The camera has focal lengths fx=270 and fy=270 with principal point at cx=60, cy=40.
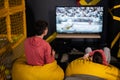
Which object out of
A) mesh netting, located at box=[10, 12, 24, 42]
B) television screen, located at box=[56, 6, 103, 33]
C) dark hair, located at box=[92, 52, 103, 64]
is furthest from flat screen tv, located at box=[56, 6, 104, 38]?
dark hair, located at box=[92, 52, 103, 64]

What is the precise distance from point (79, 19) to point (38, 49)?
5.07ft

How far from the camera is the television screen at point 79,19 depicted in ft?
14.9

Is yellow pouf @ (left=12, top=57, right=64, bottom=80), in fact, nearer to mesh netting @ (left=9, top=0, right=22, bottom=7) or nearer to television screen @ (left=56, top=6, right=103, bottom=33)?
mesh netting @ (left=9, top=0, right=22, bottom=7)

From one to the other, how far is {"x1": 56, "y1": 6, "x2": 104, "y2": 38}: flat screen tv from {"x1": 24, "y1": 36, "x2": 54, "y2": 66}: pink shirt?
1.41 m

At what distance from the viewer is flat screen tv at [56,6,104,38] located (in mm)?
4531

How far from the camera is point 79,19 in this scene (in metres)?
4.58

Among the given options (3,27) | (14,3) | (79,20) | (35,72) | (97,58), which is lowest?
(35,72)

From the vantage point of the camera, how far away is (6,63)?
3412mm

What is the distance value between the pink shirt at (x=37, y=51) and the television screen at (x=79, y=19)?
4.62 feet

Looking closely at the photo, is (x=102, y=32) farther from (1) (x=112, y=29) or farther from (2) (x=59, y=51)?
(2) (x=59, y=51)

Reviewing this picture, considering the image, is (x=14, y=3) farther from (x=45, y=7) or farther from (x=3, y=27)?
(x=45, y=7)

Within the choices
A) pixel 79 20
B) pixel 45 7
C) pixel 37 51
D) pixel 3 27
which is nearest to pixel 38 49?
pixel 37 51

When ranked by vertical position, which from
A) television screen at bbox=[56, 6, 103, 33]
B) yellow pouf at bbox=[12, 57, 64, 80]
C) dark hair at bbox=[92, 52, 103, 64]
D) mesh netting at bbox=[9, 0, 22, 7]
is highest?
mesh netting at bbox=[9, 0, 22, 7]

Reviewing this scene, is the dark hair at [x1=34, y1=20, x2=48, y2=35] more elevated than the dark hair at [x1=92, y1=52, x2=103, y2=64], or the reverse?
the dark hair at [x1=34, y1=20, x2=48, y2=35]
